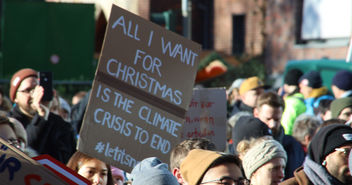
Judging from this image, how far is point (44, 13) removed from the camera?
49.8 feet

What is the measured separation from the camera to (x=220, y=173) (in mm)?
3619

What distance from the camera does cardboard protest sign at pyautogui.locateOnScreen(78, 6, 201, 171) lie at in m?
4.75

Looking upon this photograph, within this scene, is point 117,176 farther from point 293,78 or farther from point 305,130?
point 293,78

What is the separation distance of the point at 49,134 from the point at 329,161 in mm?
2598

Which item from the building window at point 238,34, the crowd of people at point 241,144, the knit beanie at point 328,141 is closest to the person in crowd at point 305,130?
the crowd of people at point 241,144

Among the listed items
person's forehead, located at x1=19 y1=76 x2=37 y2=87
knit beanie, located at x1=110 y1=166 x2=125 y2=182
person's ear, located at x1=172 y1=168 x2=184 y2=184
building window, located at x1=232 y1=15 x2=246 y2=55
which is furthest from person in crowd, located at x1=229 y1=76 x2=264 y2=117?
building window, located at x1=232 y1=15 x2=246 y2=55

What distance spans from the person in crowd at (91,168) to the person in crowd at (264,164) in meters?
0.97

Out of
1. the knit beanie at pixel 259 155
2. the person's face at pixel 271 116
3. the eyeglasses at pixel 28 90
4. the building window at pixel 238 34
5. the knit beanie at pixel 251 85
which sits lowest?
the knit beanie at pixel 259 155

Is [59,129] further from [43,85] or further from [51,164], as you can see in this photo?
[51,164]

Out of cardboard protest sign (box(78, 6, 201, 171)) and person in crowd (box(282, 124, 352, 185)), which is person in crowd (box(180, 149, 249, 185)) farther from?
cardboard protest sign (box(78, 6, 201, 171))

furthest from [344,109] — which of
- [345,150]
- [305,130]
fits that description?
[345,150]

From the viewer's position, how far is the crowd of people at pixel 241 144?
146 inches

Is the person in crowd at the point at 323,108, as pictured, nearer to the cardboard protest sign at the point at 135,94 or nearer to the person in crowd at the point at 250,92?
the person in crowd at the point at 250,92

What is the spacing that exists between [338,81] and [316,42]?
14464 mm
